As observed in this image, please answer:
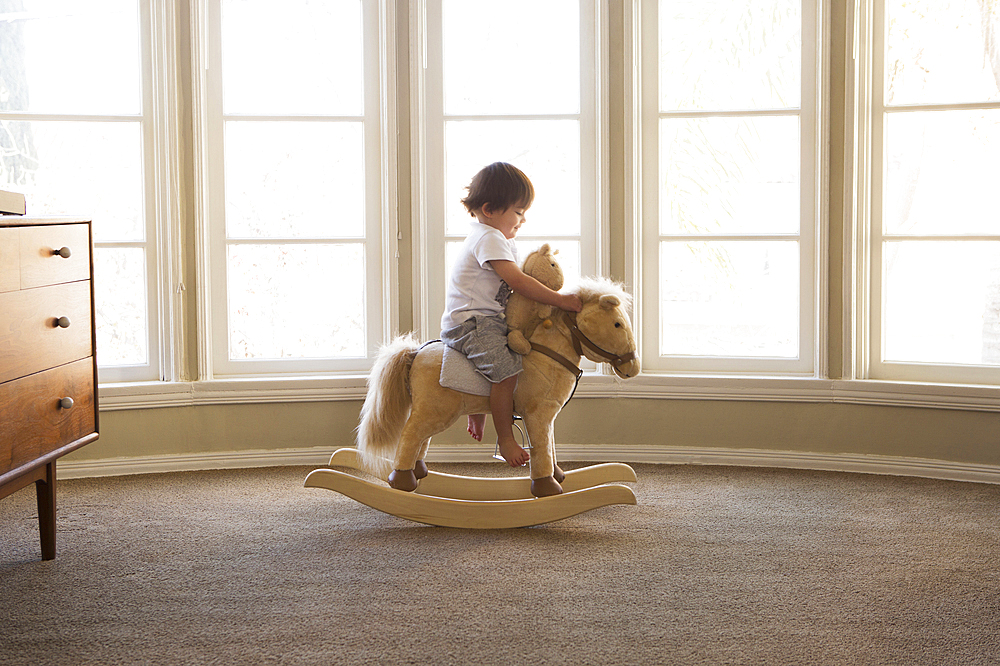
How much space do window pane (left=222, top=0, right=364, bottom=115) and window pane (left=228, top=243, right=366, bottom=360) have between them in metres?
0.51

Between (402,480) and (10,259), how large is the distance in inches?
43.8

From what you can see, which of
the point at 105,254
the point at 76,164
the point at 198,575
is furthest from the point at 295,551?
the point at 76,164

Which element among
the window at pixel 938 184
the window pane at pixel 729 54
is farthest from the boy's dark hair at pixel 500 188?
the window at pixel 938 184

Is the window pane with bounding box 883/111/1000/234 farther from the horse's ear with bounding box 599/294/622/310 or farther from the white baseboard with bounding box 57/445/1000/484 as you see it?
the horse's ear with bounding box 599/294/622/310

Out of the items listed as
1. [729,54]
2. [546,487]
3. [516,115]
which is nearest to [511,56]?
[516,115]

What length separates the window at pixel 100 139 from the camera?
304cm

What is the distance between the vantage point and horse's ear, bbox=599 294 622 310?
8.16 ft

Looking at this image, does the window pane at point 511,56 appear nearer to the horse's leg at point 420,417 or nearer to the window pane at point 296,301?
the window pane at point 296,301

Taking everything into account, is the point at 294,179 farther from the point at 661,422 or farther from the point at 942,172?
the point at 942,172

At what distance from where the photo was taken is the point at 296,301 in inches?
130

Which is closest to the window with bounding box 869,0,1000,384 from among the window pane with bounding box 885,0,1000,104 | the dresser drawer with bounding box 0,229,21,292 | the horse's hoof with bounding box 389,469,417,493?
the window pane with bounding box 885,0,1000,104

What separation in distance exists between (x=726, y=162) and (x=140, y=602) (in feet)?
7.75

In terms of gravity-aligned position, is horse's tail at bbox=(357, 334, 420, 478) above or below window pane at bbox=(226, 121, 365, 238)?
below

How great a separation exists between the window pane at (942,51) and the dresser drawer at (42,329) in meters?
2.64
